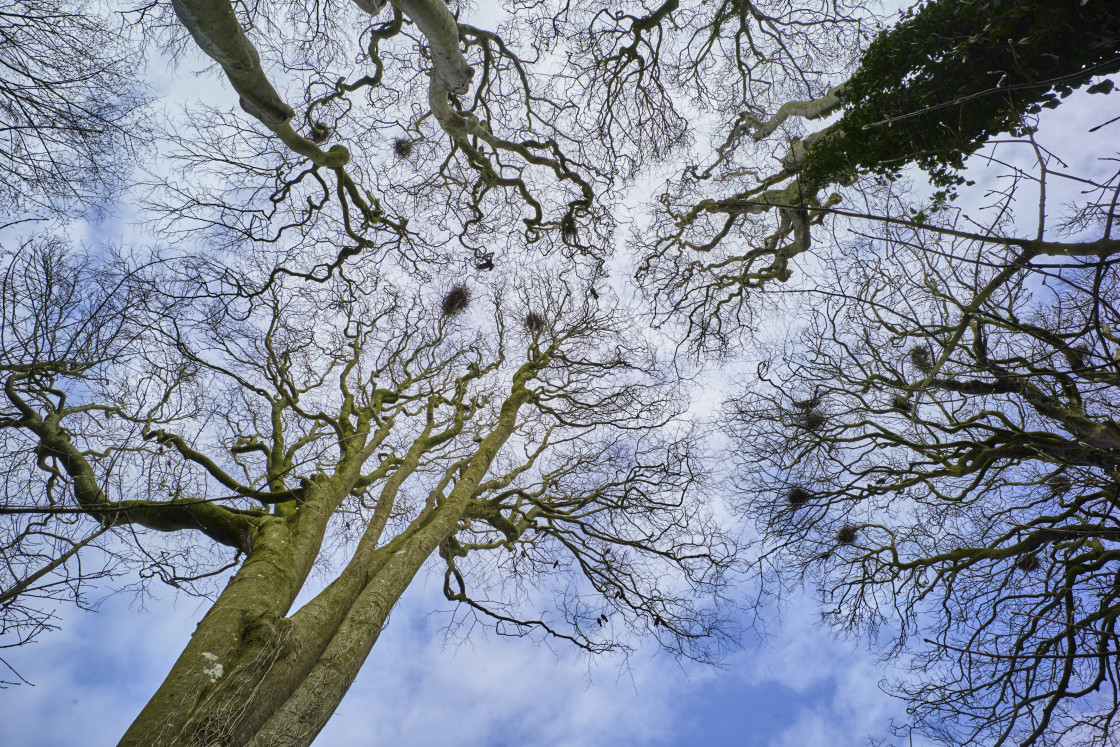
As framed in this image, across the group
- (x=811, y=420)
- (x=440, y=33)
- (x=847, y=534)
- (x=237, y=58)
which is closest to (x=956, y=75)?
(x=811, y=420)

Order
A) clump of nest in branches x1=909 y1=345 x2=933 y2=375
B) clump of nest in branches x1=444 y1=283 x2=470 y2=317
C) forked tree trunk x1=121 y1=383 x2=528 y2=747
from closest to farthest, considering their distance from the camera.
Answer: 1. forked tree trunk x1=121 y1=383 x2=528 y2=747
2. clump of nest in branches x1=909 y1=345 x2=933 y2=375
3. clump of nest in branches x1=444 y1=283 x2=470 y2=317

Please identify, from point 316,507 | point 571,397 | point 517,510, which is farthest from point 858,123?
point 316,507

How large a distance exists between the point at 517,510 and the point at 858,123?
5.48 metres

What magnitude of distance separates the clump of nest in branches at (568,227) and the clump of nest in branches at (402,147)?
213 cm

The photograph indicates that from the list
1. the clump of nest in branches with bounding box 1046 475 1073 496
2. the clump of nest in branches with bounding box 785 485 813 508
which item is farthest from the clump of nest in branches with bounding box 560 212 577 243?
the clump of nest in branches with bounding box 1046 475 1073 496

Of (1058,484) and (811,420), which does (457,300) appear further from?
(1058,484)

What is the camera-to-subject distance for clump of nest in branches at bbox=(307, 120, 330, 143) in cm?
586

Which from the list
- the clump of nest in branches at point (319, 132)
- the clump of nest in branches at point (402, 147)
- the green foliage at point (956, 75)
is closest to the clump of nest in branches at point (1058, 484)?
the green foliage at point (956, 75)

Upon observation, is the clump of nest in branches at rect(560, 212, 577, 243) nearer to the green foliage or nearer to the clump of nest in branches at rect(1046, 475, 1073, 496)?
the green foliage

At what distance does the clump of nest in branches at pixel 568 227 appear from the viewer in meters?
6.92

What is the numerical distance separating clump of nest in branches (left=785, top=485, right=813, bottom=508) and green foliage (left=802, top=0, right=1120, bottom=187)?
334cm

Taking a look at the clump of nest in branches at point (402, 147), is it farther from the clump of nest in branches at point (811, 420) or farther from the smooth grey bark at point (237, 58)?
the clump of nest in branches at point (811, 420)

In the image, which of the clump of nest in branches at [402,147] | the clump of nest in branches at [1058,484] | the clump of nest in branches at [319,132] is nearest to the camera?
the clump of nest in branches at [1058,484]

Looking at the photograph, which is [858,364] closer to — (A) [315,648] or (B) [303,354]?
(A) [315,648]
